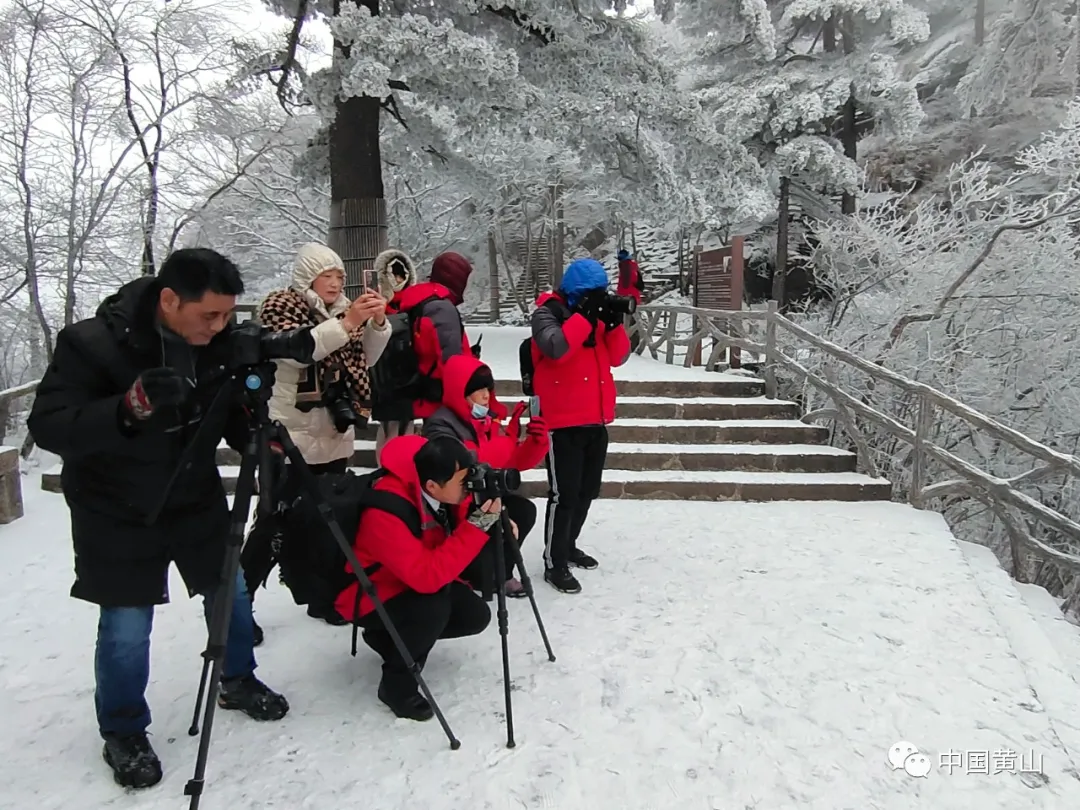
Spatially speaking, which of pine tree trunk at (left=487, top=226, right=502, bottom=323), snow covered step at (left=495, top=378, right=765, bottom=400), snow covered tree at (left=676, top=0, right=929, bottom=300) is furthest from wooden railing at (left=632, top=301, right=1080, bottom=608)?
pine tree trunk at (left=487, top=226, right=502, bottom=323)

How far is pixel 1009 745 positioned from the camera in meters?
2.61

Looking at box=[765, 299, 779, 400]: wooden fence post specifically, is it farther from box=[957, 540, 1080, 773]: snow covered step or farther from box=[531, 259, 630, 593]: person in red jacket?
box=[531, 259, 630, 593]: person in red jacket

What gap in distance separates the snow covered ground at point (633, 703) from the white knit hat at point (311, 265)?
1.67 meters

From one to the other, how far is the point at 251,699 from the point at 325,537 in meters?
0.73

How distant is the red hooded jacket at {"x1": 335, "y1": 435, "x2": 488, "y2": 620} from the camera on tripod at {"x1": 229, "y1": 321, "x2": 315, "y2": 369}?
0.72 metres

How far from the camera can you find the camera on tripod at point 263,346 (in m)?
1.87

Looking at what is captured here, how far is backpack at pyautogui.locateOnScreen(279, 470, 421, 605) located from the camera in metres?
2.45

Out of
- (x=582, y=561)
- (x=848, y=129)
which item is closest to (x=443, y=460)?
(x=582, y=561)

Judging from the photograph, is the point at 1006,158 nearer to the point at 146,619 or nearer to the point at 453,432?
the point at 453,432

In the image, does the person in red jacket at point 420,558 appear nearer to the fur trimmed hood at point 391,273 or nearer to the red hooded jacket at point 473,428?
the red hooded jacket at point 473,428

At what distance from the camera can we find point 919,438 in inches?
223

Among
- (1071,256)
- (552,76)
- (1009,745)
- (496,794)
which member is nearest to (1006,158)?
(1071,256)

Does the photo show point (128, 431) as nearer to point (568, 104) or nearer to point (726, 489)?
point (726, 489)

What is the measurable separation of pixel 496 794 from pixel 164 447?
5.04 ft
